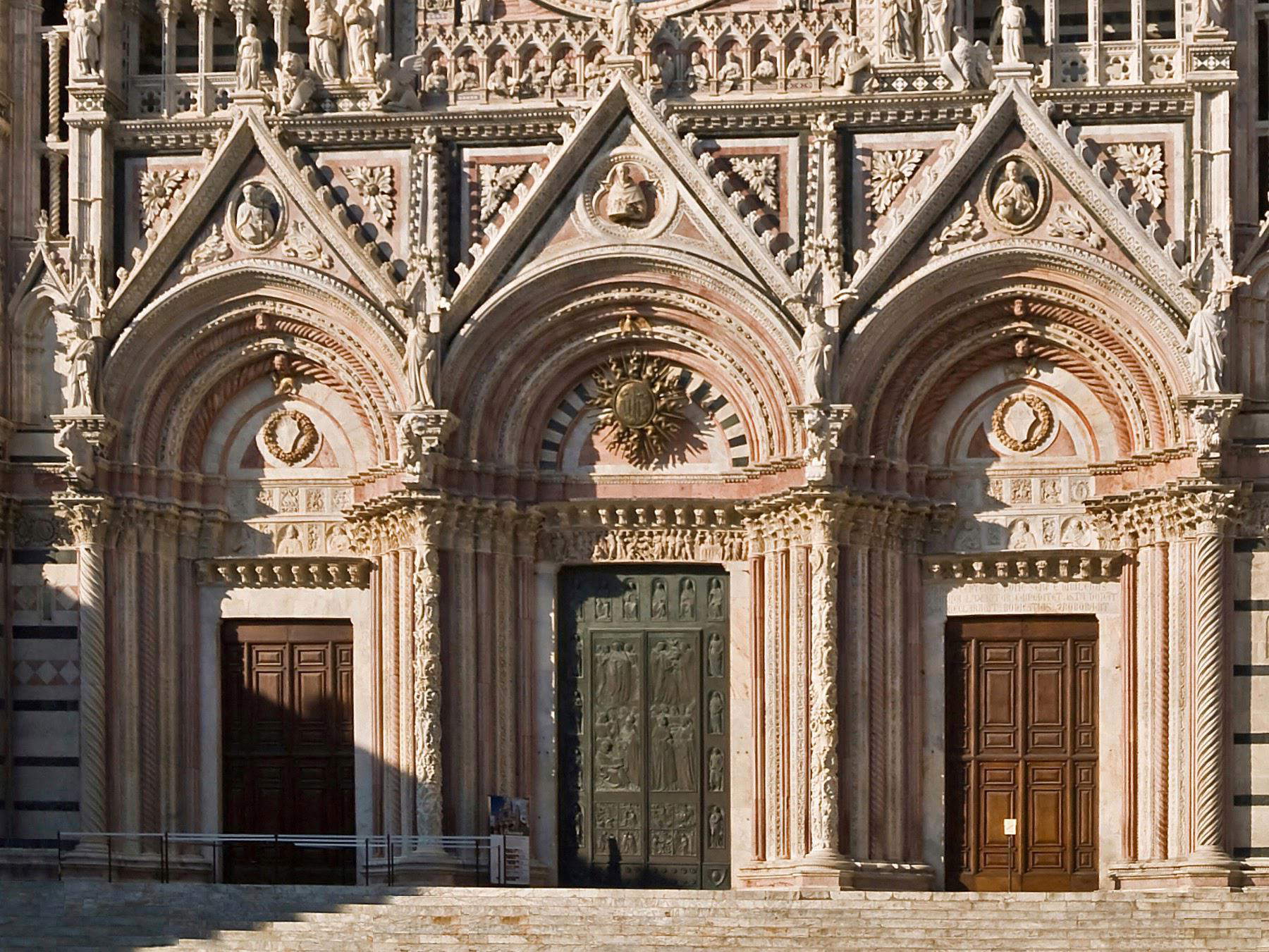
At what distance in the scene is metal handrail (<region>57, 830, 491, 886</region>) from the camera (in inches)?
1081

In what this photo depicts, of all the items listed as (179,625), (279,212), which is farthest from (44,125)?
(179,625)

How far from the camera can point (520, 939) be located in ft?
81.0

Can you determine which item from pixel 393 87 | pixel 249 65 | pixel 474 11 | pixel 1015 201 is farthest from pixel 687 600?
pixel 249 65

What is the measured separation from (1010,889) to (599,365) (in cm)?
632

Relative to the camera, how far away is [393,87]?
93.5ft

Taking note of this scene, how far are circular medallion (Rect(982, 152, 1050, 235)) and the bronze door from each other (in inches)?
171

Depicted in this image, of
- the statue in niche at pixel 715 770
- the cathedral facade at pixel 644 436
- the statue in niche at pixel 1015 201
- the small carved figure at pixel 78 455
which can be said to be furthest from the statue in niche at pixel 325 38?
the statue in niche at pixel 715 770

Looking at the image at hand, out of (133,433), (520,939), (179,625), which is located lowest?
(520,939)

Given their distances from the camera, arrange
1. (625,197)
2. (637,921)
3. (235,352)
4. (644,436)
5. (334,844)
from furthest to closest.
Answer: (235,352) < (644,436) < (625,197) < (334,844) < (637,921)

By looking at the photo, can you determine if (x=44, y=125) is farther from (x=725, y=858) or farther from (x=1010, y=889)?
(x=1010, y=889)

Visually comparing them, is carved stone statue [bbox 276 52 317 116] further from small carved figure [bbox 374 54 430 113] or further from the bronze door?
the bronze door

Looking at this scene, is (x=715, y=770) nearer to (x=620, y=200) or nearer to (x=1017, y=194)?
(x=620, y=200)

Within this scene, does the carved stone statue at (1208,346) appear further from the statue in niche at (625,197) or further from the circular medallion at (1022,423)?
the statue in niche at (625,197)

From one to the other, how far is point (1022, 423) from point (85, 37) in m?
9.71
